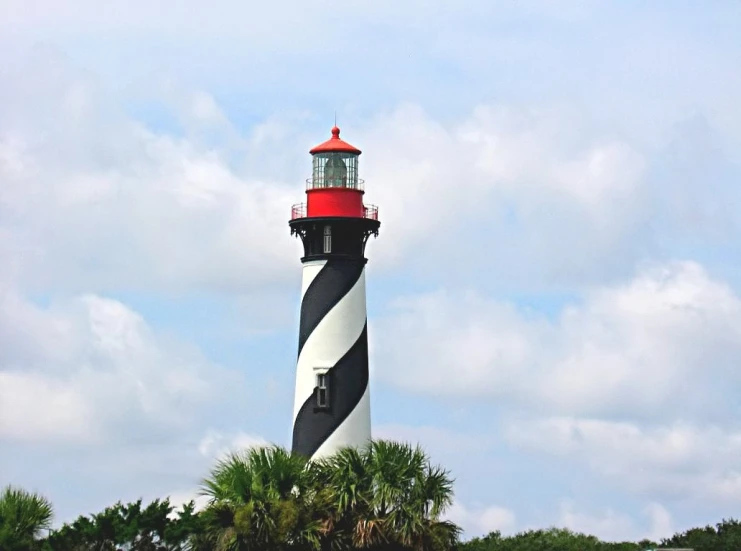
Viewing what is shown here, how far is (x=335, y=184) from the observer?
56.2 meters

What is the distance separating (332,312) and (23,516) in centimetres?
1084

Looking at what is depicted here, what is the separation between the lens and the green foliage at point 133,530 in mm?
48250

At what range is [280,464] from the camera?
49.3 meters

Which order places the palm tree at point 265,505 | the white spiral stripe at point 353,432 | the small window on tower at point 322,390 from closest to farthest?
the palm tree at point 265,505 < the white spiral stripe at point 353,432 < the small window on tower at point 322,390

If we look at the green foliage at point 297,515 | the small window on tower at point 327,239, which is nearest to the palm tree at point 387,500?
the green foliage at point 297,515

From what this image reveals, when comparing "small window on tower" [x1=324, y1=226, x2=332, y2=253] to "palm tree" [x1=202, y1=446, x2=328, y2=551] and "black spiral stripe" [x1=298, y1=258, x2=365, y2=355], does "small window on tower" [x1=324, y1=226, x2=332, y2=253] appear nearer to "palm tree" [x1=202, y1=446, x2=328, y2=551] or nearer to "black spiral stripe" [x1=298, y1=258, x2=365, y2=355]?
"black spiral stripe" [x1=298, y1=258, x2=365, y2=355]

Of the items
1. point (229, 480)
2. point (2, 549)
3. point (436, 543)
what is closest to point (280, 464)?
point (229, 480)

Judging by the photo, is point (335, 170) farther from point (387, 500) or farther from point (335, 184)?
point (387, 500)

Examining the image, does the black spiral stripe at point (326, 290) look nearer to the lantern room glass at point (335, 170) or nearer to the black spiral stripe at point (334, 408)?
the black spiral stripe at point (334, 408)

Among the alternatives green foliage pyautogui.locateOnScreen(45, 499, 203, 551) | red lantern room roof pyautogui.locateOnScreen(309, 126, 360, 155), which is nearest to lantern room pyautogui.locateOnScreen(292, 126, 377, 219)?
red lantern room roof pyautogui.locateOnScreen(309, 126, 360, 155)

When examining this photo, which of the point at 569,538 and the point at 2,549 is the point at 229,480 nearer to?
the point at 2,549

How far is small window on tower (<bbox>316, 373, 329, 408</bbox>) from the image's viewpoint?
54.2m

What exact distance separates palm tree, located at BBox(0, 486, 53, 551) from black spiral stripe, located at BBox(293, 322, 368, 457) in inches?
304

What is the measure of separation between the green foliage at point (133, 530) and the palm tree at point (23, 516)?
5.98ft
